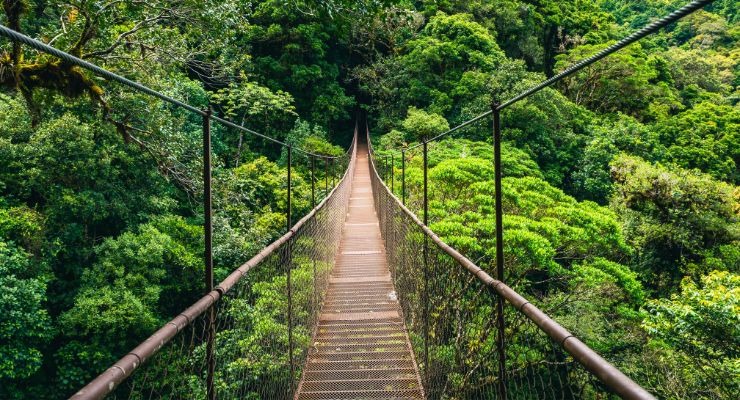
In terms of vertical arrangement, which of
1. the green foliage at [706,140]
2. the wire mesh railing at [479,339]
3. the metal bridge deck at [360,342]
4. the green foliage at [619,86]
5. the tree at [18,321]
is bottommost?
the tree at [18,321]

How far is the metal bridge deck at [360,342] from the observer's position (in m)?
2.63

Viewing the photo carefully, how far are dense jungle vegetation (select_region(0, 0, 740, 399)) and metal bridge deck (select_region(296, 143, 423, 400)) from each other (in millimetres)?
798

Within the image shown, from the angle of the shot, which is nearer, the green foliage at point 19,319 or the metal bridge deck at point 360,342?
the metal bridge deck at point 360,342

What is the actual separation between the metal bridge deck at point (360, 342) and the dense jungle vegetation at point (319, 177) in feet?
2.62

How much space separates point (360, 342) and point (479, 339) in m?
1.92

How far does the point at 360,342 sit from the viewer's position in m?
3.29

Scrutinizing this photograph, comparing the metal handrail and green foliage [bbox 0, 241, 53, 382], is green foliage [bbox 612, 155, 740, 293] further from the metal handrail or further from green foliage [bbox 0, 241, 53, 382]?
green foliage [bbox 0, 241, 53, 382]

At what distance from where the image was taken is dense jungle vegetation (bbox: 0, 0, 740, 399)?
477cm

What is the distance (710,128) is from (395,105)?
1146cm

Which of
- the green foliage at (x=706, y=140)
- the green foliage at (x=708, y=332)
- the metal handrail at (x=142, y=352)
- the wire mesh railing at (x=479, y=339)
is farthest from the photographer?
the green foliage at (x=706, y=140)

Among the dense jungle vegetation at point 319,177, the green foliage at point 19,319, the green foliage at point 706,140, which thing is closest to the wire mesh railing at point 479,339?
the dense jungle vegetation at point 319,177

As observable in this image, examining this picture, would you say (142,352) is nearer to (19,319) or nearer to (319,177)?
(19,319)

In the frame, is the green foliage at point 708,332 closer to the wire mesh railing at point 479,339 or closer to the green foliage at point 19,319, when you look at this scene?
the wire mesh railing at point 479,339

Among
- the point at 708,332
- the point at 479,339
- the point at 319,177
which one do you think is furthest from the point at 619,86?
the point at 479,339
